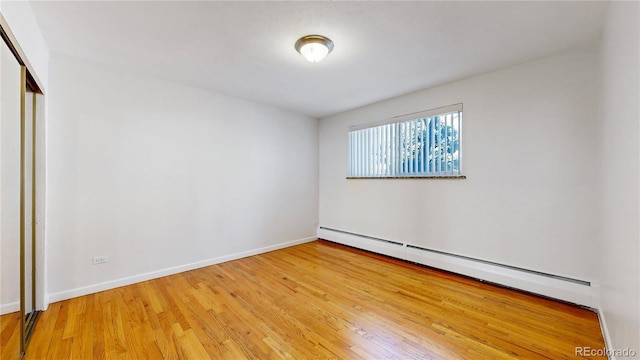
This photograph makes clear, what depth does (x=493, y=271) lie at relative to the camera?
291 cm

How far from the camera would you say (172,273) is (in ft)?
10.8

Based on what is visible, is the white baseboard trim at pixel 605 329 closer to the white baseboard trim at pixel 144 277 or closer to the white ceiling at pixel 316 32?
the white ceiling at pixel 316 32

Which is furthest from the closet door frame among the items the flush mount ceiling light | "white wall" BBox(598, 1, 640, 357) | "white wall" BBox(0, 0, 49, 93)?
"white wall" BBox(598, 1, 640, 357)

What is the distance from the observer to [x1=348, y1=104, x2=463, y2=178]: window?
3.30m

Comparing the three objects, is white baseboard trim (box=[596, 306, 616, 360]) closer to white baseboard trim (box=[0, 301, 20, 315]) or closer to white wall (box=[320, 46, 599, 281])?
white wall (box=[320, 46, 599, 281])

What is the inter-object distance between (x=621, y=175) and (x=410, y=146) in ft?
7.67

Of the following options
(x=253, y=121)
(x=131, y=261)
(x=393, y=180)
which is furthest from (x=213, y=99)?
(x=393, y=180)

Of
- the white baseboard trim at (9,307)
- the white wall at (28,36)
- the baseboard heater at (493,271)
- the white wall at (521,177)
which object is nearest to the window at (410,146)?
the white wall at (521,177)

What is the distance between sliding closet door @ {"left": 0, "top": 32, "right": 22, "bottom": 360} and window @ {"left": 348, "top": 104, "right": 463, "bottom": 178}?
392cm

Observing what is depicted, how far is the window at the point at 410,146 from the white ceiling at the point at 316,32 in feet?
1.78

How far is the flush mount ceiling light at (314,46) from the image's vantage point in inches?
89.0

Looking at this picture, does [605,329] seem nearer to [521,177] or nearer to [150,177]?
[521,177]
